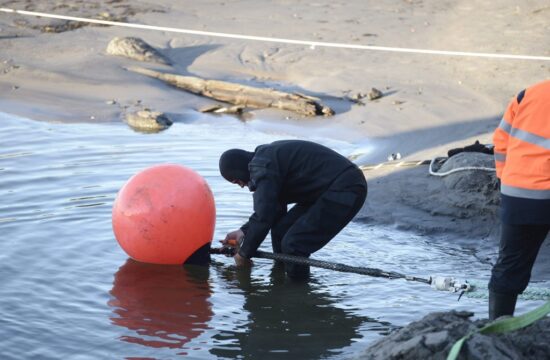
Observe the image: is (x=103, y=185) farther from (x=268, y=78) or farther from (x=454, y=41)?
(x=454, y=41)

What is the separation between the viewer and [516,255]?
20.0 feet

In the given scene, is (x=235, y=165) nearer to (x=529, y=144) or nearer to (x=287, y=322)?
(x=287, y=322)

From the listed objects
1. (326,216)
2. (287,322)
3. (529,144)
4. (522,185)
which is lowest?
(287,322)

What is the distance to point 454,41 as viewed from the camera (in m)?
16.8

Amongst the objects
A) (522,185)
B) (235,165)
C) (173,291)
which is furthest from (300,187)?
(522,185)

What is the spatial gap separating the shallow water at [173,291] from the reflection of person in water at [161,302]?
0.01 meters

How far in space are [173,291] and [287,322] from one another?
112 cm

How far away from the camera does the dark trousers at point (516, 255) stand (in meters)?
6.02

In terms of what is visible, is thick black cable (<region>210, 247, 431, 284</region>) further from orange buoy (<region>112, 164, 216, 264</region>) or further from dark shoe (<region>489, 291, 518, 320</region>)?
dark shoe (<region>489, 291, 518, 320</region>)

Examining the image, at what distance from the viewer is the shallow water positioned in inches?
276

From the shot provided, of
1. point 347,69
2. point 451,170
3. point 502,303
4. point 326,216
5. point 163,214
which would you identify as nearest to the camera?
point 502,303

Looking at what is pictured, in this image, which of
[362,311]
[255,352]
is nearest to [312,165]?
[362,311]

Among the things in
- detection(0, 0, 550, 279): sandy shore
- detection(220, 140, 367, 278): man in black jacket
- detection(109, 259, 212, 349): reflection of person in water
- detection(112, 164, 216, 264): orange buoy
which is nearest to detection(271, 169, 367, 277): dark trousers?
detection(220, 140, 367, 278): man in black jacket

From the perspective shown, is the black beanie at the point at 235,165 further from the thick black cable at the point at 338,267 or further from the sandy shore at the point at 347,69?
the sandy shore at the point at 347,69
